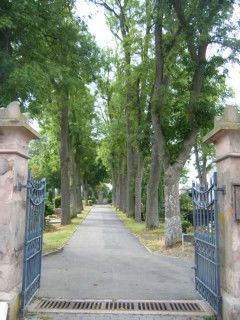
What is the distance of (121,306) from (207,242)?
1934mm

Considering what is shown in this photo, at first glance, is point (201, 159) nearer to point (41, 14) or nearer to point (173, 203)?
point (173, 203)

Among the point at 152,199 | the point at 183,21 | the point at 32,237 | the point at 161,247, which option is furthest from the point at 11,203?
the point at 152,199

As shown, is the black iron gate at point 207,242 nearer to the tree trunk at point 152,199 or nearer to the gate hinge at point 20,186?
the gate hinge at point 20,186

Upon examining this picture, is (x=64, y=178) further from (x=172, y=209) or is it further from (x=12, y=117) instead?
(x=12, y=117)

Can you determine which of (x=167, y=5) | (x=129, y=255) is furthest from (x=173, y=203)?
(x=167, y=5)

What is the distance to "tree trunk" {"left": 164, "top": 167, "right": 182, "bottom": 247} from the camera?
16609 millimetres

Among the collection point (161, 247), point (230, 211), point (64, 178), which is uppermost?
point (64, 178)

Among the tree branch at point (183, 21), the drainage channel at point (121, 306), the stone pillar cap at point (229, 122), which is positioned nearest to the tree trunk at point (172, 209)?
the tree branch at point (183, 21)

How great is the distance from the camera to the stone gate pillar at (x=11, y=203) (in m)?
6.75

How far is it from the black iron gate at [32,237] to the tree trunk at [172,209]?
8.72 meters

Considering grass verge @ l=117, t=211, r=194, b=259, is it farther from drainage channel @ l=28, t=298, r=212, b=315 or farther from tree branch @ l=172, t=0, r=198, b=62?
tree branch @ l=172, t=0, r=198, b=62

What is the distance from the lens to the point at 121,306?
8.00 m

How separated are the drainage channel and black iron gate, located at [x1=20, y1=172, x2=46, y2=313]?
0.34 metres

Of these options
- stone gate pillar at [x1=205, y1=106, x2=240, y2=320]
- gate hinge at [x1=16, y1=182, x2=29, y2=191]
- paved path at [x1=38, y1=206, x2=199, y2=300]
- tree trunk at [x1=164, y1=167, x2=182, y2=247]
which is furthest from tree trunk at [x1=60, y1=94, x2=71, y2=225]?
stone gate pillar at [x1=205, y1=106, x2=240, y2=320]
